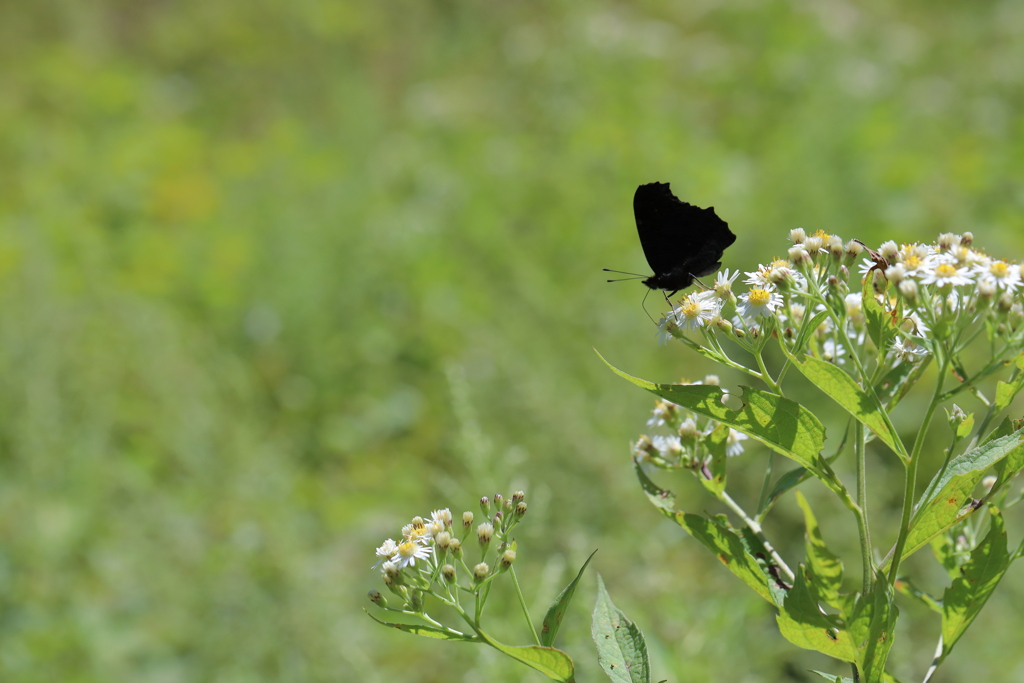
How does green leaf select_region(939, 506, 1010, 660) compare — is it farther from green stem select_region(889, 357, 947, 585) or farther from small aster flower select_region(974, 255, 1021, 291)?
small aster flower select_region(974, 255, 1021, 291)

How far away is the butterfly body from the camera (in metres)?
1.75

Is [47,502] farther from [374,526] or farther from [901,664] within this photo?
[901,664]

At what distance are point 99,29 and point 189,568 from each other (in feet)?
30.5

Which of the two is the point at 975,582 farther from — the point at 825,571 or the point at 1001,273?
the point at 1001,273

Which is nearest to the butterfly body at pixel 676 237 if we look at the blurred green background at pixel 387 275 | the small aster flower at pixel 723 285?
the small aster flower at pixel 723 285

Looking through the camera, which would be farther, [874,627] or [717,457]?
[717,457]

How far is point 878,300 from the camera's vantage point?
1.39 m

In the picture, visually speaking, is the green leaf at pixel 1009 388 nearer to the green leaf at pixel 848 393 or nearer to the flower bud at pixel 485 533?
the green leaf at pixel 848 393

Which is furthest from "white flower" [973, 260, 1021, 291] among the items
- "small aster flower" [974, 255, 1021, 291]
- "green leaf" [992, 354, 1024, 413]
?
"green leaf" [992, 354, 1024, 413]

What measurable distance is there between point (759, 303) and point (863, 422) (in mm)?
336

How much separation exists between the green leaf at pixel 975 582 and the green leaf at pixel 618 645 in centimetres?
46

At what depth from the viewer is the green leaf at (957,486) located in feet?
3.71

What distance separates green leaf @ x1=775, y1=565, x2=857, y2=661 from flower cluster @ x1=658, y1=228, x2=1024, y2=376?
39cm

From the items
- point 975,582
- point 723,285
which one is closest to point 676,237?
point 723,285
